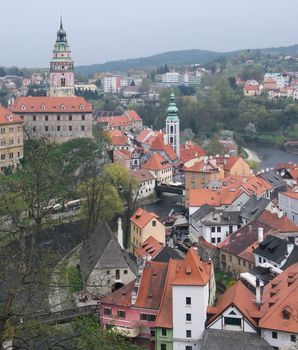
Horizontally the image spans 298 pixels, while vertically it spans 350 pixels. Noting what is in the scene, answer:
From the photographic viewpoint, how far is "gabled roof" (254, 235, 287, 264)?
21.5m

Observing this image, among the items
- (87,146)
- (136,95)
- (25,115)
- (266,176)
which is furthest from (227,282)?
(136,95)

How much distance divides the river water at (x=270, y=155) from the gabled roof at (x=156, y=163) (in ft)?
35.8

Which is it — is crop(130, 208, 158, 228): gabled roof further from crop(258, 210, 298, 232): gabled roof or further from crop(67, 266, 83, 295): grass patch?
crop(258, 210, 298, 232): gabled roof

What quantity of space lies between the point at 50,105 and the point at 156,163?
7.97 meters

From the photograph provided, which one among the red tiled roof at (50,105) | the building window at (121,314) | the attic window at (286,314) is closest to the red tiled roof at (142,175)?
the red tiled roof at (50,105)

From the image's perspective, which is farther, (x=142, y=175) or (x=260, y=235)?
(x=142, y=175)

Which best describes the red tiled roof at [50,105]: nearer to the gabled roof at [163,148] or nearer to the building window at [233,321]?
the gabled roof at [163,148]

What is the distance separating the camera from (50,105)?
4388 cm

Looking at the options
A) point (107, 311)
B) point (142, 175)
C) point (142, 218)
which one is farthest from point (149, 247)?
point (142, 175)

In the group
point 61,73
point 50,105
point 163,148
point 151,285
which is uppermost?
point 61,73

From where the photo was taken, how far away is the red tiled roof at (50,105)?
1716 inches

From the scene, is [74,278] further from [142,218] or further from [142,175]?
[142,175]

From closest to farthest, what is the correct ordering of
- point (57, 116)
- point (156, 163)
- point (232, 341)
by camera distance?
1. point (232, 341)
2. point (57, 116)
3. point (156, 163)

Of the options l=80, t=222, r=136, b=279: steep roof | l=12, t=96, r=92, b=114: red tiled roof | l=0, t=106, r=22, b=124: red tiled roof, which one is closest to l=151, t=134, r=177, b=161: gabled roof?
l=12, t=96, r=92, b=114: red tiled roof
